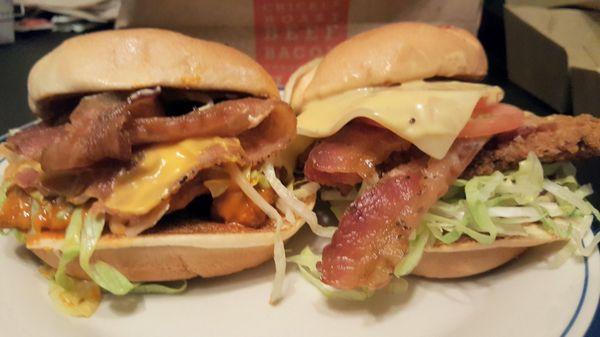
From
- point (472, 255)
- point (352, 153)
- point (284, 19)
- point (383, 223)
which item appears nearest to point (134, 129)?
point (352, 153)

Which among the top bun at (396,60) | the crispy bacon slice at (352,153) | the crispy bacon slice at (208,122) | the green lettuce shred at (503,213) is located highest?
the top bun at (396,60)

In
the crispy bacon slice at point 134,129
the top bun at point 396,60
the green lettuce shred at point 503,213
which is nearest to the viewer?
the crispy bacon slice at point 134,129

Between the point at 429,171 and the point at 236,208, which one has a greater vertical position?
the point at 429,171

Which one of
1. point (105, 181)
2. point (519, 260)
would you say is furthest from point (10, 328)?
point (519, 260)

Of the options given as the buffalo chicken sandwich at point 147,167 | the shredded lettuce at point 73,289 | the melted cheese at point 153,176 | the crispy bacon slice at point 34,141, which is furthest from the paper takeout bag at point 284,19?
the shredded lettuce at point 73,289

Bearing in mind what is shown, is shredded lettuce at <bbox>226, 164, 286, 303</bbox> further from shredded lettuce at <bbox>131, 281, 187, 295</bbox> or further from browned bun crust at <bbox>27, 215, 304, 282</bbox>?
shredded lettuce at <bbox>131, 281, 187, 295</bbox>

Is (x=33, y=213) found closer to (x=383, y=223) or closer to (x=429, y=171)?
(x=383, y=223)

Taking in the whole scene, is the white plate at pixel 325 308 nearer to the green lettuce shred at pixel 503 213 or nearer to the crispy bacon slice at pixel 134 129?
the green lettuce shred at pixel 503 213
